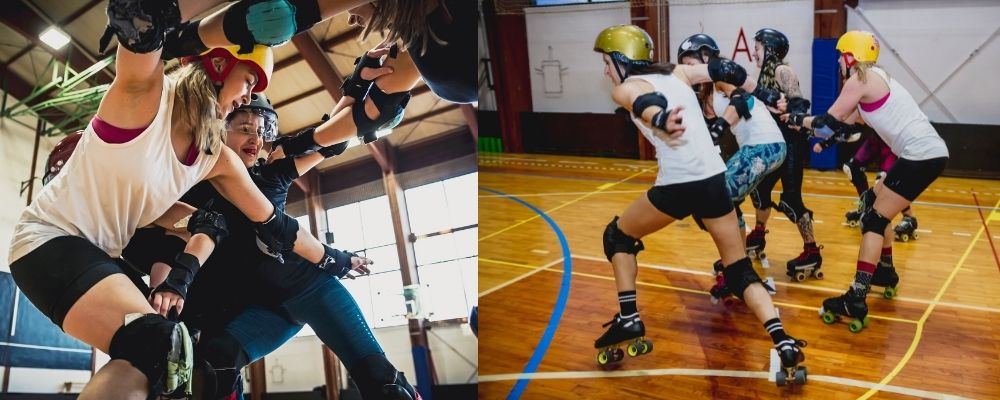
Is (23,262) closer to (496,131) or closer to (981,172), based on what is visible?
(981,172)

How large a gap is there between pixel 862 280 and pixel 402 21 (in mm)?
3205

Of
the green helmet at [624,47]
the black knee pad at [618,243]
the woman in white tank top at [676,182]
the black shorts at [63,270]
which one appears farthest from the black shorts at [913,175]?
the black shorts at [63,270]

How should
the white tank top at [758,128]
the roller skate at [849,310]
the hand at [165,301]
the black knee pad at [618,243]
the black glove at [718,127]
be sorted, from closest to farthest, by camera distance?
the hand at [165,301] → the black knee pad at [618,243] → the roller skate at [849,310] → the black glove at [718,127] → the white tank top at [758,128]

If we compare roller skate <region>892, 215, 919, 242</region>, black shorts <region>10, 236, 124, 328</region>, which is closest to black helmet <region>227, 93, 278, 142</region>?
black shorts <region>10, 236, 124, 328</region>

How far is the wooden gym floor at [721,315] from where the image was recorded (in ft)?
13.4

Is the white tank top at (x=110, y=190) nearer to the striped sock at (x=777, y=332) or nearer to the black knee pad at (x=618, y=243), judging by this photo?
the black knee pad at (x=618, y=243)

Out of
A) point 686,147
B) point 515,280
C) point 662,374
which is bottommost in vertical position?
point 662,374

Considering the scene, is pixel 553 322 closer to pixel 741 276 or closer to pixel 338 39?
pixel 741 276

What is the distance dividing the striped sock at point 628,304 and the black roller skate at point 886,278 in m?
1.82

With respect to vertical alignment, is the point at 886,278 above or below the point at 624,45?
below

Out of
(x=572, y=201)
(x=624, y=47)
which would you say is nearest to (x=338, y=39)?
(x=624, y=47)

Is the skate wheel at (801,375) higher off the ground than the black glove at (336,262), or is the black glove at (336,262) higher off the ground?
the black glove at (336,262)

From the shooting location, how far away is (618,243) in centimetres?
431

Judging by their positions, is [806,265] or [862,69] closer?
[862,69]
